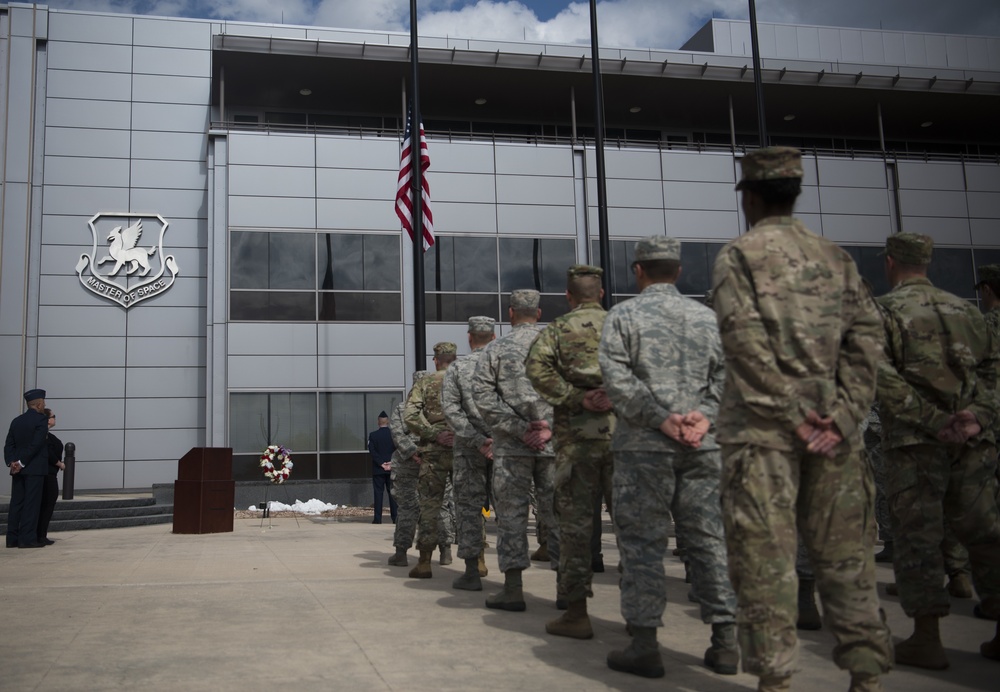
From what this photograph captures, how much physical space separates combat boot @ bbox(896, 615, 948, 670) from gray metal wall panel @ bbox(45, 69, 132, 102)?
2712 cm

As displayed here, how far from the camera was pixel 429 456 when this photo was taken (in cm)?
911

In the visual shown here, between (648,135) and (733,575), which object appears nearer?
(733,575)

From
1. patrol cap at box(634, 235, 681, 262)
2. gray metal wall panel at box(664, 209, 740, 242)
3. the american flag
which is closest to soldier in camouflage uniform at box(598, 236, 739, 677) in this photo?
patrol cap at box(634, 235, 681, 262)

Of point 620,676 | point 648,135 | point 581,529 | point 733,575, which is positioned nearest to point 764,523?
point 733,575

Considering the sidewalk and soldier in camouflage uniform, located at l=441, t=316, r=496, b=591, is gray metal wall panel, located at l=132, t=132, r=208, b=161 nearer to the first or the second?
the sidewalk

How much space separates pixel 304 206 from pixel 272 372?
173 inches

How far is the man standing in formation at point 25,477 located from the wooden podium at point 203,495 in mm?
2734

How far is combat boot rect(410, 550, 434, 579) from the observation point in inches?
343

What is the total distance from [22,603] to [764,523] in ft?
19.7

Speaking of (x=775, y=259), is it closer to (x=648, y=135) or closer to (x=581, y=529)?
(x=581, y=529)

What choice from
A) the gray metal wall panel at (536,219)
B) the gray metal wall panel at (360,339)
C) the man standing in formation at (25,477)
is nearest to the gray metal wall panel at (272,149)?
the gray metal wall panel at (360,339)

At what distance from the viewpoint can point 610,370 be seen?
4.94 meters

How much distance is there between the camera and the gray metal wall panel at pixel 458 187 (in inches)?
1026

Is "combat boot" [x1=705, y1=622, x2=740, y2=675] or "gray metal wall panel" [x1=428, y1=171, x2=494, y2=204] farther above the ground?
"gray metal wall panel" [x1=428, y1=171, x2=494, y2=204]
